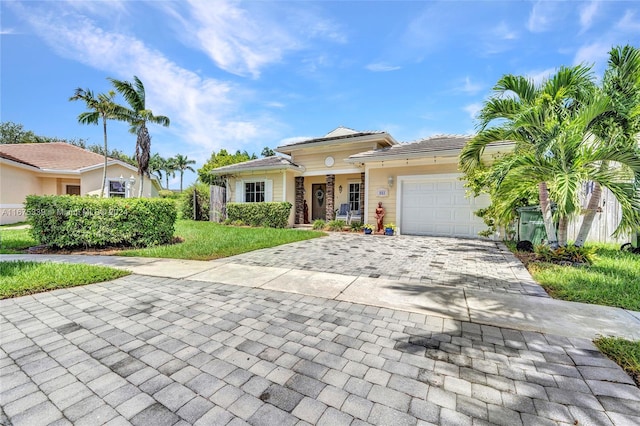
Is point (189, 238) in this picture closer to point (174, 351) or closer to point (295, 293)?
point (295, 293)

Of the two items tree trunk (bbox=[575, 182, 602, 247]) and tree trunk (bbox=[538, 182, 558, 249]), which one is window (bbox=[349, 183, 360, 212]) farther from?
tree trunk (bbox=[575, 182, 602, 247])

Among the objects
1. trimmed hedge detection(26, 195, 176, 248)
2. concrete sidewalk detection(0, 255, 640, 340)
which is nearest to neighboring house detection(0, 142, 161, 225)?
trimmed hedge detection(26, 195, 176, 248)

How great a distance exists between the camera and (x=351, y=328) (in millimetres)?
2766

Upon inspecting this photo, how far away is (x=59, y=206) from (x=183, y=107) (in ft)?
25.8

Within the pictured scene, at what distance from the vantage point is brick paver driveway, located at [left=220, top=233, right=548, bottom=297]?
449 cm

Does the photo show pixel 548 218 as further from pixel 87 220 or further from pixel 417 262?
pixel 87 220

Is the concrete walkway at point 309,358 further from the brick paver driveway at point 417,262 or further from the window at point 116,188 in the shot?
the window at point 116,188

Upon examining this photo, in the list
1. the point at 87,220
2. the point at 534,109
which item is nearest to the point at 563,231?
the point at 534,109

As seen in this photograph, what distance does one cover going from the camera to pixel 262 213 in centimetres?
1356

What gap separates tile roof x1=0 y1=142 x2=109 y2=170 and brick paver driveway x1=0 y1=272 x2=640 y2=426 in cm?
1917

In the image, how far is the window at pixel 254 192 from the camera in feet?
48.6

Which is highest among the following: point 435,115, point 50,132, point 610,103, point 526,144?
point 50,132

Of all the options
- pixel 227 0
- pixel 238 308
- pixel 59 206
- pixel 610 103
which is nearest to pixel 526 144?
pixel 610 103

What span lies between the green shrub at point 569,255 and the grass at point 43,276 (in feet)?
28.6
